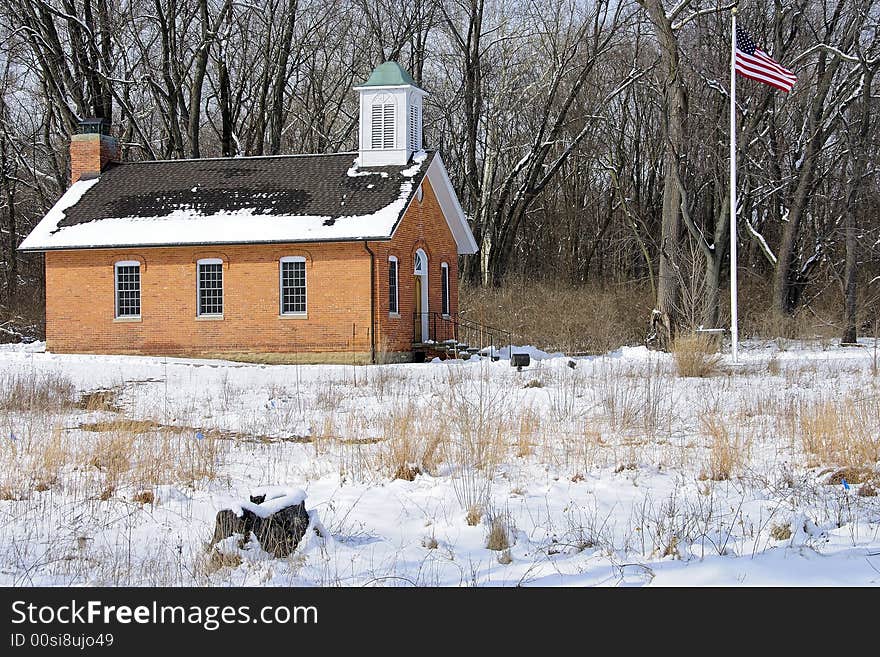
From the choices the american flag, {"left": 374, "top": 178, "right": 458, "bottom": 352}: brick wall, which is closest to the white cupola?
{"left": 374, "top": 178, "right": 458, "bottom": 352}: brick wall

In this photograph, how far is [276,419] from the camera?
13859 millimetres

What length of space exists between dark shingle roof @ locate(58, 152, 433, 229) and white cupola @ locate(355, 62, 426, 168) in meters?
0.53

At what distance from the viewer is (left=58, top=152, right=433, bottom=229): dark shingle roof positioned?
2783 cm

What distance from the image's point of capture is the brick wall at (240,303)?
88.3ft

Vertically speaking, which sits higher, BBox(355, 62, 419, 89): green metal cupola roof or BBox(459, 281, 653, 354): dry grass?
BBox(355, 62, 419, 89): green metal cupola roof

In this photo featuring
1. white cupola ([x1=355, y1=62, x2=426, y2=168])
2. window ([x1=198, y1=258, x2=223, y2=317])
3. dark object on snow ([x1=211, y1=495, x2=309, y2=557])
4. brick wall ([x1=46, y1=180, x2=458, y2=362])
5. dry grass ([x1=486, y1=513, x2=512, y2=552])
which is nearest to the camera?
dark object on snow ([x1=211, y1=495, x2=309, y2=557])

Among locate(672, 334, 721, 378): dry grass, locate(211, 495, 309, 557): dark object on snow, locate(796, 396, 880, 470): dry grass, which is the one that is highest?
locate(672, 334, 721, 378): dry grass

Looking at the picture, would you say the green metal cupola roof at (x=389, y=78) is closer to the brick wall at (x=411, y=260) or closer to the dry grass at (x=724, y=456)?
the brick wall at (x=411, y=260)

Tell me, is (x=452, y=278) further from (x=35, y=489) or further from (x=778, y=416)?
(x=35, y=489)

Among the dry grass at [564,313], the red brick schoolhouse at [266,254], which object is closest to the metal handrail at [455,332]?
the red brick schoolhouse at [266,254]

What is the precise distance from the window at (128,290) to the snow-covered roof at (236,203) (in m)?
1.02

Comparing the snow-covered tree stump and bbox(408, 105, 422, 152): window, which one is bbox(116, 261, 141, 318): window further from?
the snow-covered tree stump

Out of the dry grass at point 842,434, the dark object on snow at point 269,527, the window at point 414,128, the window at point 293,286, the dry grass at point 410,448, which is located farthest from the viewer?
the window at point 414,128

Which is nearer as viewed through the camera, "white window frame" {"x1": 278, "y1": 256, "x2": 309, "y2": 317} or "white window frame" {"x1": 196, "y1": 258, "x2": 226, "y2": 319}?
"white window frame" {"x1": 278, "y1": 256, "x2": 309, "y2": 317}
